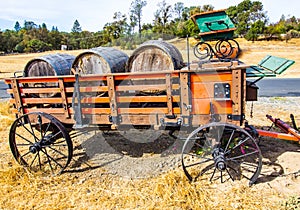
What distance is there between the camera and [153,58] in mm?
3598

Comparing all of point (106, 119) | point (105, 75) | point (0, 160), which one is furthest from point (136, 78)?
point (0, 160)

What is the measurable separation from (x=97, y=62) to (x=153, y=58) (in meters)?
0.87

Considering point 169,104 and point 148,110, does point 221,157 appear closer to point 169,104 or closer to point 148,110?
point 169,104

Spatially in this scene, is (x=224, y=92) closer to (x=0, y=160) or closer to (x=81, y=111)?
(x=81, y=111)

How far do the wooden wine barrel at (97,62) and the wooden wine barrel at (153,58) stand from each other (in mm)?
279

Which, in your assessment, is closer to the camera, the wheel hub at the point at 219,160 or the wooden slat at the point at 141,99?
the wheel hub at the point at 219,160

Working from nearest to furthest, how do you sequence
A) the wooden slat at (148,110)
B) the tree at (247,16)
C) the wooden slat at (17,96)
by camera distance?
the wooden slat at (148,110) → the wooden slat at (17,96) → the tree at (247,16)

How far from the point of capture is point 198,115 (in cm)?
338

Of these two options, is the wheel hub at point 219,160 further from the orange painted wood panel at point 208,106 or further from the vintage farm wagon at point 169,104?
the orange painted wood panel at point 208,106

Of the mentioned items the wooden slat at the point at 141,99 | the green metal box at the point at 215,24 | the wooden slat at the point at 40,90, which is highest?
the green metal box at the point at 215,24

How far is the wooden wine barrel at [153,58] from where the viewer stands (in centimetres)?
351

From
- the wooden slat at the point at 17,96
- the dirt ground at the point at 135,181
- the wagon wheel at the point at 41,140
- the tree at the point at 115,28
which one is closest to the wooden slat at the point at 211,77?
the dirt ground at the point at 135,181

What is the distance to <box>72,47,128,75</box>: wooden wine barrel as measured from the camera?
374 centimetres

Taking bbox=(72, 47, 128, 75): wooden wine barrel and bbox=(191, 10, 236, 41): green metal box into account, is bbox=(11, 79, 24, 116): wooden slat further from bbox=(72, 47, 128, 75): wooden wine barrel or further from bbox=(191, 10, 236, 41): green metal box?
bbox=(191, 10, 236, 41): green metal box
